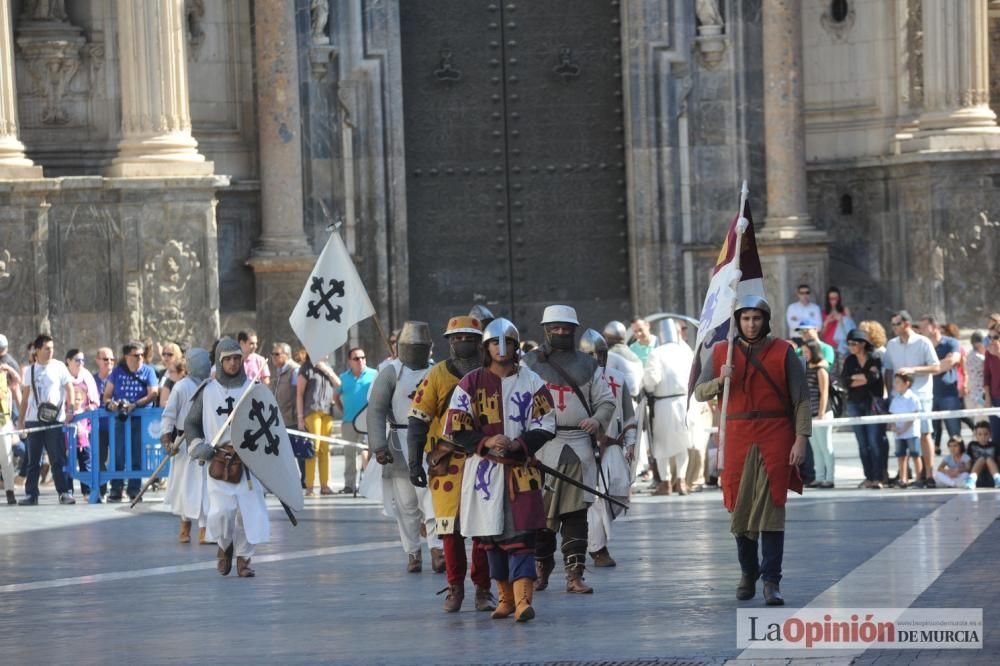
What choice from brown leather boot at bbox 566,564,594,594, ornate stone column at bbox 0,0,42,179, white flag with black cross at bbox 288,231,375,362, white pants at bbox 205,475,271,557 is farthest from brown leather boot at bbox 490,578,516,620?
ornate stone column at bbox 0,0,42,179

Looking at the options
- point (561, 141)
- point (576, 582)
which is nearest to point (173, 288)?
point (561, 141)

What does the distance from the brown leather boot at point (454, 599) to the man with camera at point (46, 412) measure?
9.40 m

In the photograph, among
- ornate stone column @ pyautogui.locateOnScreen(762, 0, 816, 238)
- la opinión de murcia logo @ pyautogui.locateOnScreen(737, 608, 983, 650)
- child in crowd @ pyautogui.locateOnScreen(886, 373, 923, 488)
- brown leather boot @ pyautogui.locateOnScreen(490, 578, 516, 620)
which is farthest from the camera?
ornate stone column @ pyautogui.locateOnScreen(762, 0, 816, 238)

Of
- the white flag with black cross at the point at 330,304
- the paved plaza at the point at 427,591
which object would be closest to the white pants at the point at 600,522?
the paved plaza at the point at 427,591

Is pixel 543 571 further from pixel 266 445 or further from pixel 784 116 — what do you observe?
pixel 784 116

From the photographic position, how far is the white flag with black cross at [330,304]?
19953mm

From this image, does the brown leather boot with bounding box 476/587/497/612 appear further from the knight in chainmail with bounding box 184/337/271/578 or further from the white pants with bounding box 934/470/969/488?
the white pants with bounding box 934/470/969/488

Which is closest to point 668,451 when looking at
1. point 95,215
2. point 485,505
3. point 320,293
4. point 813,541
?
point 320,293

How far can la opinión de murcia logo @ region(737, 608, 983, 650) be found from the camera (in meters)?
10.8

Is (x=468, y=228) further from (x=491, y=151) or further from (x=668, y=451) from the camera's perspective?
(x=668, y=451)

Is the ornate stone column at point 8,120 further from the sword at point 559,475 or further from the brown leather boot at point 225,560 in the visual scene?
the sword at point 559,475

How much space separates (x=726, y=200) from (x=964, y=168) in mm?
2612

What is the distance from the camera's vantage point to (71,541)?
58.5ft

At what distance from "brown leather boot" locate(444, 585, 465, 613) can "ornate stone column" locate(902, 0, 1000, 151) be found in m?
14.4
